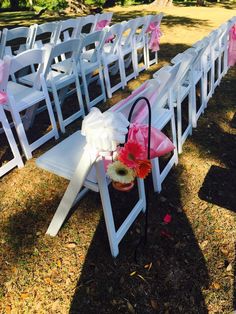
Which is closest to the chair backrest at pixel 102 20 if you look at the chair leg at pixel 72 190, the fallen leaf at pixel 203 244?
the chair leg at pixel 72 190

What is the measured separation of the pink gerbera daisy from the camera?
1636 millimetres

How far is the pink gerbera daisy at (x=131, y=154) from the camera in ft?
5.37

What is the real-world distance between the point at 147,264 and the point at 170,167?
1.18 metres

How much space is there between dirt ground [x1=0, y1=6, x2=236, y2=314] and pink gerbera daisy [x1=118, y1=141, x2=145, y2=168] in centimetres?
105

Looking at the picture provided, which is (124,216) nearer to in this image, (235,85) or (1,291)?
(1,291)

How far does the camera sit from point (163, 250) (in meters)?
2.42

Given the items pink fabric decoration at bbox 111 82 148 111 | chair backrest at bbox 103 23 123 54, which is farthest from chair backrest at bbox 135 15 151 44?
pink fabric decoration at bbox 111 82 148 111

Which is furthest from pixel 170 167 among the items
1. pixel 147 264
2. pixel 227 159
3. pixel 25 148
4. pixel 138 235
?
pixel 25 148

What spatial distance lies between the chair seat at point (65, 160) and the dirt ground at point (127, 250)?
25.8 inches

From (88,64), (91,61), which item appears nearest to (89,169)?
(88,64)

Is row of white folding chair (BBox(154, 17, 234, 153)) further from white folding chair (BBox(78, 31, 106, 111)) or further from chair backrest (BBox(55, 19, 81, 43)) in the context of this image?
Answer: chair backrest (BBox(55, 19, 81, 43))

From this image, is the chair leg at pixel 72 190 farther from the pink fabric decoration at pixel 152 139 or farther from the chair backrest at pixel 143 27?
the chair backrest at pixel 143 27

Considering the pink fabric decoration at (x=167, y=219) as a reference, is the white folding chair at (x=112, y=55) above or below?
above

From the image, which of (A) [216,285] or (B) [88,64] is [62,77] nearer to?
(B) [88,64]
